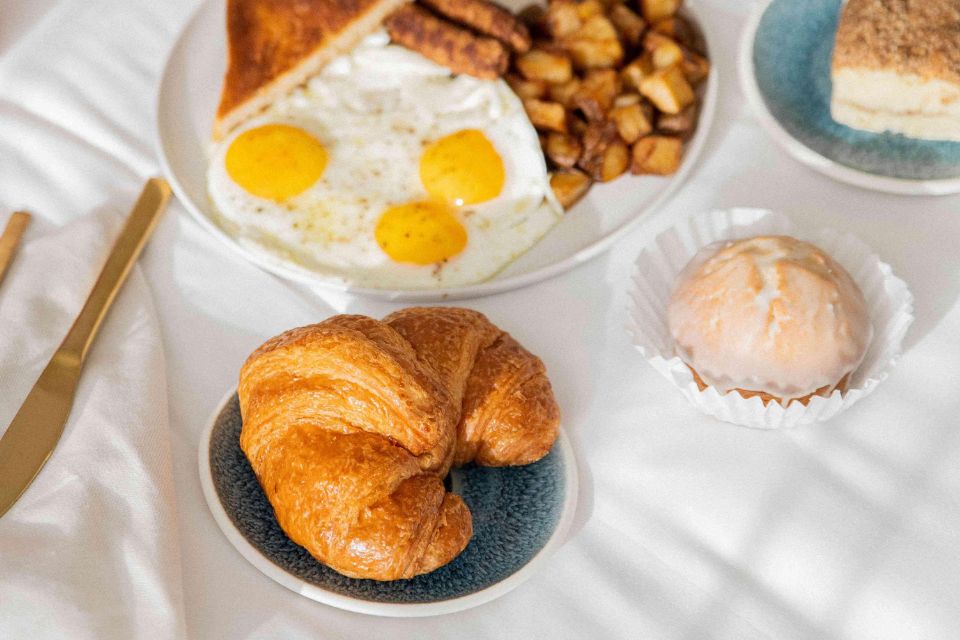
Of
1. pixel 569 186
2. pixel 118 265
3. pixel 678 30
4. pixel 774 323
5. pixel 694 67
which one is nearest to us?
pixel 774 323

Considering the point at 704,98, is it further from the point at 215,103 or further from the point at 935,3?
the point at 215,103

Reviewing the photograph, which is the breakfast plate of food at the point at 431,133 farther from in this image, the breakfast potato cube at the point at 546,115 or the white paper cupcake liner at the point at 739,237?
the white paper cupcake liner at the point at 739,237

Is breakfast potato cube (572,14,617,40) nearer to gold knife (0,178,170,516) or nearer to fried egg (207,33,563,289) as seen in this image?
fried egg (207,33,563,289)

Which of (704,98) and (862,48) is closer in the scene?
(862,48)

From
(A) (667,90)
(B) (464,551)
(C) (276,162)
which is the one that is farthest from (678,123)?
(B) (464,551)

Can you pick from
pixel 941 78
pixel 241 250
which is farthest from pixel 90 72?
pixel 941 78

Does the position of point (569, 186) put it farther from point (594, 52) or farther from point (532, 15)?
point (532, 15)
